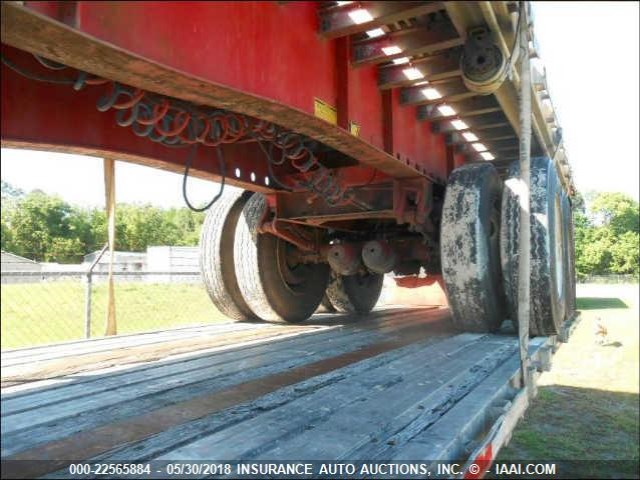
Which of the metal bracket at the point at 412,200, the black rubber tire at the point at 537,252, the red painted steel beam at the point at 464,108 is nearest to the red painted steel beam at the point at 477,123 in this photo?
the red painted steel beam at the point at 464,108

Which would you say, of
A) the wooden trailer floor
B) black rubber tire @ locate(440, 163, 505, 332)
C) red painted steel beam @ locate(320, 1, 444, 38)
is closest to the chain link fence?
the wooden trailer floor

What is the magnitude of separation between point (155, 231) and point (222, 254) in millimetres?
5541

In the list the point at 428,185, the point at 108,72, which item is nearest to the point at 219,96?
the point at 108,72

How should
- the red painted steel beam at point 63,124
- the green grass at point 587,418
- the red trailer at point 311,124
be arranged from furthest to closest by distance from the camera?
the green grass at point 587,418, the red painted steel beam at point 63,124, the red trailer at point 311,124

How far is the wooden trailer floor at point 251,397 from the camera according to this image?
192 cm

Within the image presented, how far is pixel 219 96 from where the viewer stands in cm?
238

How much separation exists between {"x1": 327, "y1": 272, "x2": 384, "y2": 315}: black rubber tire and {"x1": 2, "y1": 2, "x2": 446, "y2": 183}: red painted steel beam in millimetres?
3827

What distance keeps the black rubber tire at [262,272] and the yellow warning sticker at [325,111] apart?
2457 millimetres

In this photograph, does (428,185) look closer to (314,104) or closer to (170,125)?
(314,104)

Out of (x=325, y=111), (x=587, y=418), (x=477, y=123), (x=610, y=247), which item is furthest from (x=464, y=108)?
→ (x=610, y=247)

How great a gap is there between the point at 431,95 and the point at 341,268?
7.31 feet

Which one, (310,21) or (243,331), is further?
(243,331)

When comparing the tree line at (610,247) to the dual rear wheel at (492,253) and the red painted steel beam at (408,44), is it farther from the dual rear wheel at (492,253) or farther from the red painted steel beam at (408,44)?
the red painted steel beam at (408,44)

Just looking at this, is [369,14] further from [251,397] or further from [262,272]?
[262,272]
